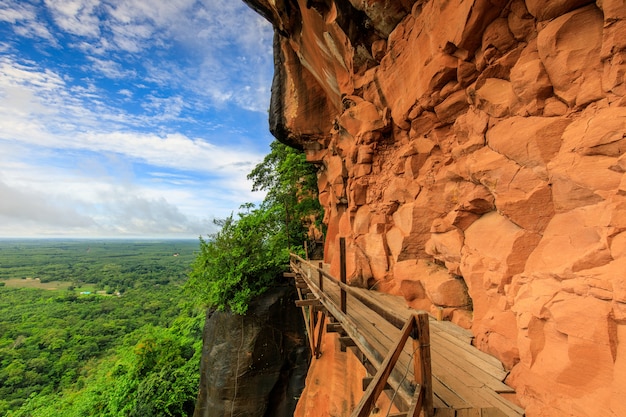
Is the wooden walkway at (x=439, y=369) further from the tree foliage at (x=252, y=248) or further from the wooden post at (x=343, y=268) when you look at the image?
the tree foliage at (x=252, y=248)

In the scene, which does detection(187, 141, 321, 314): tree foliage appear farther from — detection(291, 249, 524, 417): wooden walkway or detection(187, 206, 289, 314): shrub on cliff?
detection(291, 249, 524, 417): wooden walkway

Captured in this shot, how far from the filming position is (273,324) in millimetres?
10750

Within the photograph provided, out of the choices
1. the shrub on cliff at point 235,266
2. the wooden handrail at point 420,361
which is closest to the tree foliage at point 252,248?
the shrub on cliff at point 235,266

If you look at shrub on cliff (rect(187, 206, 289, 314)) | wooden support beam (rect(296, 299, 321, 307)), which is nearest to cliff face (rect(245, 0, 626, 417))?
wooden support beam (rect(296, 299, 321, 307))

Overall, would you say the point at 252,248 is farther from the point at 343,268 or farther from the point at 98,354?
the point at 98,354

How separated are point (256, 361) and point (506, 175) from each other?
10252 millimetres

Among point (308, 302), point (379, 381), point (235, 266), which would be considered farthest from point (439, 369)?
point (235, 266)

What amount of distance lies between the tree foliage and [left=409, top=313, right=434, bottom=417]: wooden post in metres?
8.69

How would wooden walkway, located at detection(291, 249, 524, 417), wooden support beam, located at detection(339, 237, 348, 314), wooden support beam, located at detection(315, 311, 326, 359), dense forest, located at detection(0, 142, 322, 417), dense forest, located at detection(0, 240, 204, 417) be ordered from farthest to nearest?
dense forest, located at detection(0, 240, 204, 417), dense forest, located at detection(0, 142, 322, 417), wooden support beam, located at detection(315, 311, 326, 359), wooden support beam, located at detection(339, 237, 348, 314), wooden walkway, located at detection(291, 249, 524, 417)

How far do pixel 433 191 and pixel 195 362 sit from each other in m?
14.0

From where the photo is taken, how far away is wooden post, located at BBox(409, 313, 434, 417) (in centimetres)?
233

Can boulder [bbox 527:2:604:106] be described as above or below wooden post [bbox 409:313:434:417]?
above

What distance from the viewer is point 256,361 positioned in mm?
10234

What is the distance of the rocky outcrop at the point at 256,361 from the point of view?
9977 mm
